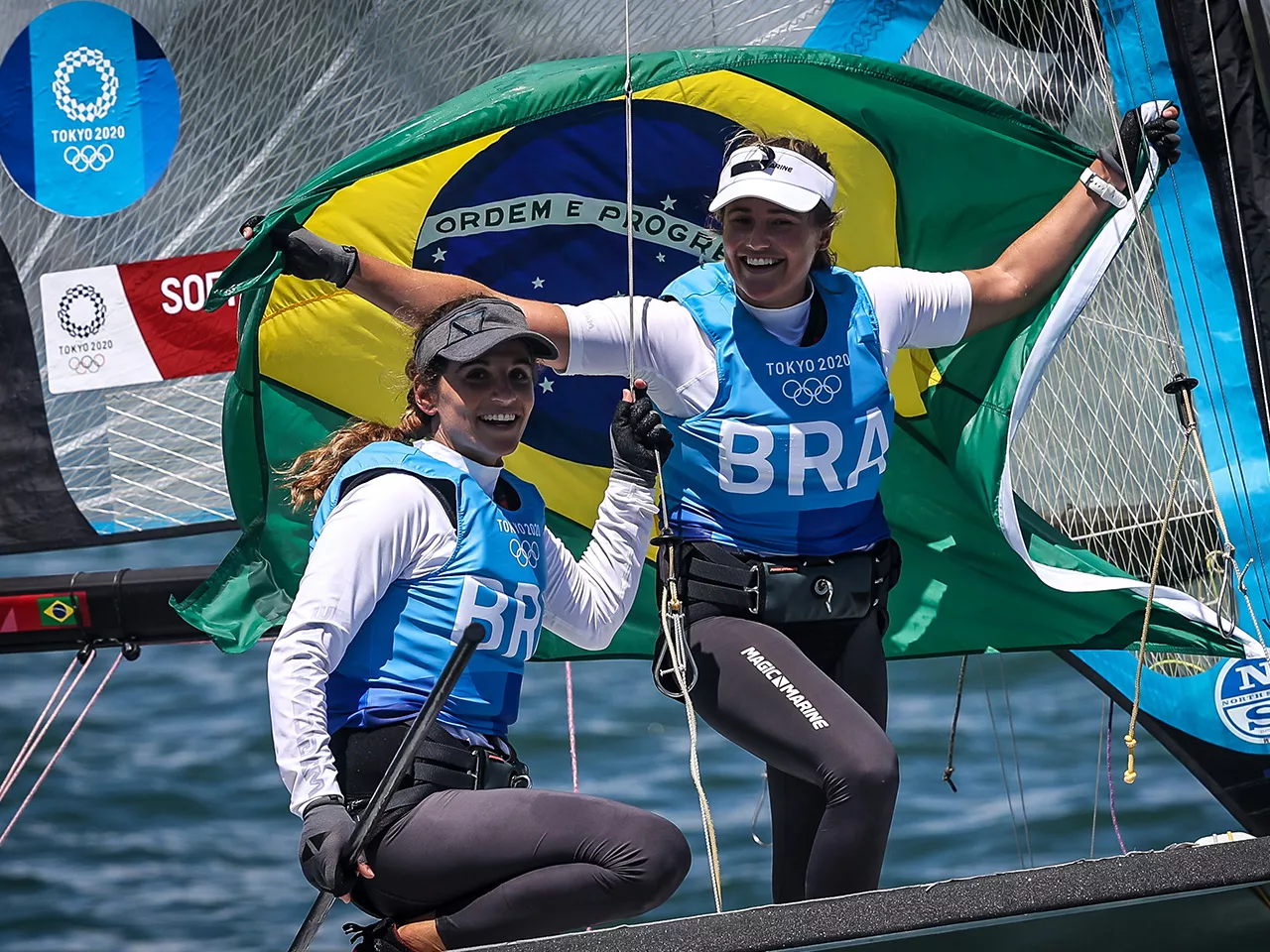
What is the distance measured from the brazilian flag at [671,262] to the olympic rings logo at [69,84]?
1.96 feet

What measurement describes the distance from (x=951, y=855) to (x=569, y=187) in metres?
2.60

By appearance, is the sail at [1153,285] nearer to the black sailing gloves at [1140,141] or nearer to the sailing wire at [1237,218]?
the sailing wire at [1237,218]

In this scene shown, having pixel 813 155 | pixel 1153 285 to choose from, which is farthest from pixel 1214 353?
pixel 813 155

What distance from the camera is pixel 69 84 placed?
3.09m

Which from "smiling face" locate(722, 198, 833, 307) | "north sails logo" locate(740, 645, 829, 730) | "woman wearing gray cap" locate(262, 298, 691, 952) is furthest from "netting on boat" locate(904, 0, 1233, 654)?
"woman wearing gray cap" locate(262, 298, 691, 952)

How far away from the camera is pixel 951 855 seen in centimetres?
470

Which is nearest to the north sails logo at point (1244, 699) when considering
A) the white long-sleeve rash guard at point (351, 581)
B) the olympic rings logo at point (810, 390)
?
the olympic rings logo at point (810, 390)

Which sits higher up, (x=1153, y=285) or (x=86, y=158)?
(x=86, y=158)

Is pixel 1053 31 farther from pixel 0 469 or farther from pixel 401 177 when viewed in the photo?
pixel 0 469

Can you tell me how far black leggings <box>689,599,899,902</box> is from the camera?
2.06 meters

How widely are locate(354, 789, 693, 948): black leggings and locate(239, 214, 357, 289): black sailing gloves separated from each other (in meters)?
0.78

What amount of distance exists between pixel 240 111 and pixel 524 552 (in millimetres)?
1368

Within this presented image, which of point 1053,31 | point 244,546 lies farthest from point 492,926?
point 1053,31

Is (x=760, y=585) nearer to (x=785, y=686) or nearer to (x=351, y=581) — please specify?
(x=785, y=686)
